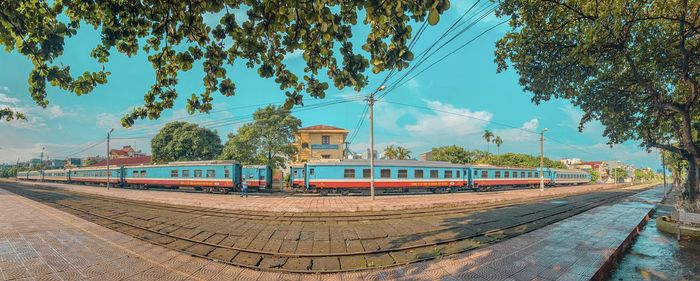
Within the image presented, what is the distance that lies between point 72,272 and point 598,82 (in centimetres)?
1760

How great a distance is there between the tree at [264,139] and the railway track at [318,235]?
15.0 metres

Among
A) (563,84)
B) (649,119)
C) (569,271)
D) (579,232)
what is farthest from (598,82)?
(569,271)

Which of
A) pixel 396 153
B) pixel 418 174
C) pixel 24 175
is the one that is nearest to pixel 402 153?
pixel 396 153

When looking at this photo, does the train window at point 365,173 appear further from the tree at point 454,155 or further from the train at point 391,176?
the tree at point 454,155

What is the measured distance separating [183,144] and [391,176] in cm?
2774

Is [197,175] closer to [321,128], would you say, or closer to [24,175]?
[321,128]

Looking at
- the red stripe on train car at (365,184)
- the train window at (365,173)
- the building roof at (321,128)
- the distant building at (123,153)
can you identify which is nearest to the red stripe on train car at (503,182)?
the red stripe on train car at (365,184)

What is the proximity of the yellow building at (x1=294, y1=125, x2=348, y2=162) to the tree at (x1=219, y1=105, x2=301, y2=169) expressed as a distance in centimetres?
1233

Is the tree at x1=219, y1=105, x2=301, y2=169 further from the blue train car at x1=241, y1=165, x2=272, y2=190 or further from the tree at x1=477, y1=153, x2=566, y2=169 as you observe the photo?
the tree at x1=477, y1=153, x2=566, y2=169

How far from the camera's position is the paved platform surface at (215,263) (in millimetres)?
5973

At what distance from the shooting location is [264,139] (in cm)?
3017

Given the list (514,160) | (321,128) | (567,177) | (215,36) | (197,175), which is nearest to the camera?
(215,36)

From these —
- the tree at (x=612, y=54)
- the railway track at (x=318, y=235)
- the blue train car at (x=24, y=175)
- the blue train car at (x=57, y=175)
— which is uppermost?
the tree at (x=612, y=54)

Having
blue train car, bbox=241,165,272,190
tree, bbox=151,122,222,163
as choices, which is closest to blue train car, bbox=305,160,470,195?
blue train car, bbox=241,165,272,190
